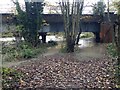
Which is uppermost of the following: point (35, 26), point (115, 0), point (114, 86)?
point (115, 0)

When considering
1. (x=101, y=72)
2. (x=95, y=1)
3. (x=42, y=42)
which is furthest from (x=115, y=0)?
(x=42, y=42)

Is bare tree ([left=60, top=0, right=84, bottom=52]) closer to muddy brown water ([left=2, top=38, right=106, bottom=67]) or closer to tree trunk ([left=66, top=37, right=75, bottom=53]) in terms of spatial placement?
tree trunk ([left=66, top=37, right=75, bottom=53])

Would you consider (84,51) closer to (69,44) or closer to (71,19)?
(69,44)

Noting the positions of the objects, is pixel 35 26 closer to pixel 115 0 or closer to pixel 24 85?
pixel 115 0

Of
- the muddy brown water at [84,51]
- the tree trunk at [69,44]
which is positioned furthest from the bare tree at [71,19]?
the muddy brown water at [84,51]

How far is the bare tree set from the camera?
9.45 feet

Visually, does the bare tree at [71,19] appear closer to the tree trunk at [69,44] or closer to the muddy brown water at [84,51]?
the tree trunk at [69,44]

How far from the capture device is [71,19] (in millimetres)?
3104

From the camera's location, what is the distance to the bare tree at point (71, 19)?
2.88 meters

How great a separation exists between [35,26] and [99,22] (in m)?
1.05

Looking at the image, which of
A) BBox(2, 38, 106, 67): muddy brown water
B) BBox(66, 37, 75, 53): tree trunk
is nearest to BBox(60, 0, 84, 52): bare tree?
BBox(66, 37, 75, 53): tree trunk

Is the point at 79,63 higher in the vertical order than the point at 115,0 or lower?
lower

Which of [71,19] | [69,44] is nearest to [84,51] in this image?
[69,44]

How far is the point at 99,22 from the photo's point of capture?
4000mm
